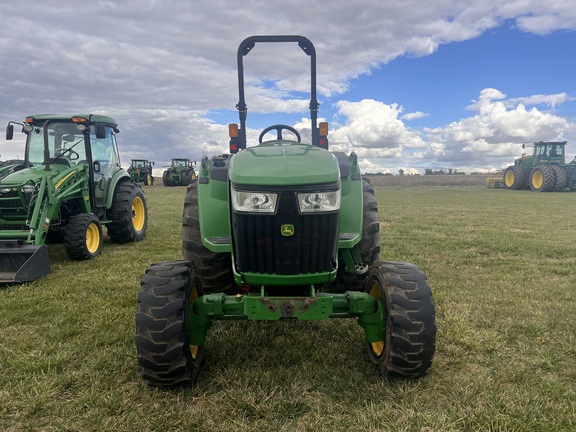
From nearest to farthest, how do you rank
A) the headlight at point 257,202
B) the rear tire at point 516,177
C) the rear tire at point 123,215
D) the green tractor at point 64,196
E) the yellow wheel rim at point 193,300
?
the headlight at point 257,202 < the yellow wheel rim at point 193,300 < the green tractor at point 64,196 < the rear tire at point 123,215 < the rear tire at point 516,177

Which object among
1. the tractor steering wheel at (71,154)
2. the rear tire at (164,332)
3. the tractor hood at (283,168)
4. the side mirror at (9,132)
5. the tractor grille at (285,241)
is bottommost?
the rear tire at (164,332)

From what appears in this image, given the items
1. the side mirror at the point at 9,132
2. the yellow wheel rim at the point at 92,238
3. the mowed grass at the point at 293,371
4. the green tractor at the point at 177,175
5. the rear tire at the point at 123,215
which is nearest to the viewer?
the mowed grass at the point at 293,371

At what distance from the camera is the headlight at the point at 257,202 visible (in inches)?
102

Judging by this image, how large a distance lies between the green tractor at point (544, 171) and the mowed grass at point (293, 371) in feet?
68.4

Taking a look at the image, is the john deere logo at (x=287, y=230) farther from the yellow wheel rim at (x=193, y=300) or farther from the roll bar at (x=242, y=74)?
the roll bar at (x=242, y=74)

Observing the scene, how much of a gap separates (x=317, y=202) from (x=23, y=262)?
4286 millimetres

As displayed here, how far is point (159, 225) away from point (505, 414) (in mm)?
9389

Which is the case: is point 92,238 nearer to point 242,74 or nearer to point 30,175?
point 30,175

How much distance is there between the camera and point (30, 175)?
643cm

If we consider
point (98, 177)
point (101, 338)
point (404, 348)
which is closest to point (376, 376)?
point (404, 348)

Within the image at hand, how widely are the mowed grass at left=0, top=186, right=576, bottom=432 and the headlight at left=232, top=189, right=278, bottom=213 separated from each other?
114 cm

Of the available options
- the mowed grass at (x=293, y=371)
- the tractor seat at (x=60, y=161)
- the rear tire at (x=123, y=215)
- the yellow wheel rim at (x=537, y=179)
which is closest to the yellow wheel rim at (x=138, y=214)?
the rear tire at (x=123, y=215)

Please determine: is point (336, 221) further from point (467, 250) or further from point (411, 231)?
point (411, 231)

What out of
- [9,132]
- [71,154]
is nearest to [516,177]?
[71,154]
